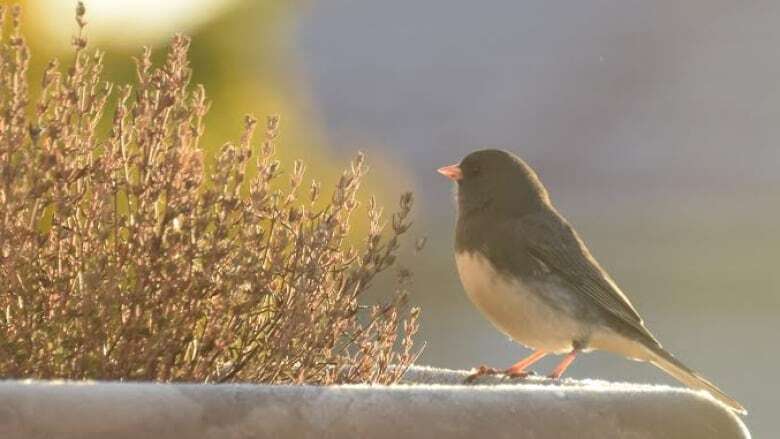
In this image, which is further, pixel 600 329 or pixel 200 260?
pixel 600 329

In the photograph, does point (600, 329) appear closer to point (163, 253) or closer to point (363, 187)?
point (163, 253)

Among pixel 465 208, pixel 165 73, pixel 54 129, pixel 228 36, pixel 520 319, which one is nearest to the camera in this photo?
pixel 54 129

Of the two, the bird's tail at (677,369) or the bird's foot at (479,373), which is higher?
the bird's foot at (479,373)

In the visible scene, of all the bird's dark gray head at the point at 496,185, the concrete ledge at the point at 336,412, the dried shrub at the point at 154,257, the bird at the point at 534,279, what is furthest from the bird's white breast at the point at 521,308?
the concrete ledge at the point at 336,412

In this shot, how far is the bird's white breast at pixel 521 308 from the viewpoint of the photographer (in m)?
2.78

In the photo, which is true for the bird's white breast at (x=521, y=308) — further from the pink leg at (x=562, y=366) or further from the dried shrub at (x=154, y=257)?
the dried shrub at (x=154, y=257)

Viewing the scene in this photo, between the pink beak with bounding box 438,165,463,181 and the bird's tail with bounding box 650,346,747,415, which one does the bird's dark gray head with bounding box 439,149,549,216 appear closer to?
the pink beak with bounding box 438,165,463,181

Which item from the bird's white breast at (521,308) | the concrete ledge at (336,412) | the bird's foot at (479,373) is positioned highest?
the concrete ledge at (336,412)

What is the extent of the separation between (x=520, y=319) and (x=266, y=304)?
2.86 ft

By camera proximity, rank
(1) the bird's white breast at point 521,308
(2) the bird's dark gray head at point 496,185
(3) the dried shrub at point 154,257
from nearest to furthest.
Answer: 1. (3) the dried shrub at point 154,257
2. (1) the bird's white breast at point 521,308
3. (2) the bird's dark gray head at point 496,185

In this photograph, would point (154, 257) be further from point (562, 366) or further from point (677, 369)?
point (677, 369)

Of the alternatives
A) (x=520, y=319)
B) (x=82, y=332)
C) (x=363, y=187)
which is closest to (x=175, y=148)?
(x=82, y=332)

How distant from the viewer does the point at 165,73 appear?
1.96 metres

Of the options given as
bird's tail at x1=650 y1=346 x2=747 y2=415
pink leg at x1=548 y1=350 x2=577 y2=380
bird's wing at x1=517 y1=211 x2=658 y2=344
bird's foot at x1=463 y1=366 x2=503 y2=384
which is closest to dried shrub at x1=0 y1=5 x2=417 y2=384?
bird's foot at x1=463 y1=366 x2=503 y2=384
